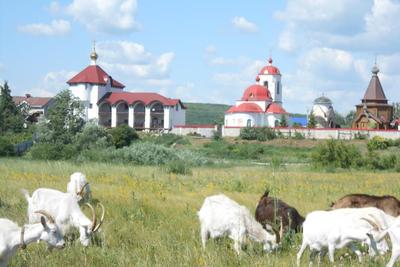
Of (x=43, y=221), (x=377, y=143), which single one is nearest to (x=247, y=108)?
(x=377, y=143)

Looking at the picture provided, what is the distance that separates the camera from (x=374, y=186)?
2431cm

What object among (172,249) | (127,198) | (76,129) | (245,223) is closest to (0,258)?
(172,249)

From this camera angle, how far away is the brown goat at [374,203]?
43.0 ft

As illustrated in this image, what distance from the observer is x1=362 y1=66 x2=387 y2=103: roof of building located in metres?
83.6

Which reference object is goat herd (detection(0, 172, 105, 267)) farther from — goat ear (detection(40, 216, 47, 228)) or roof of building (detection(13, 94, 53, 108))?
roof of building (detection(13, 94, 53, 108))

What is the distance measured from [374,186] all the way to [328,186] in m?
2.26

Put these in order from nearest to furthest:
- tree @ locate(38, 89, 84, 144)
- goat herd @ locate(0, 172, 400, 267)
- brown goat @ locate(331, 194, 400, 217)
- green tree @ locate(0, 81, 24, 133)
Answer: goat herd @ locate(0, 172, 400, 267) → brown goat @ locate(331, 194, 400, 217) → tree @ locate(38, 89, 84, 144) → green tree @ locate(0, 81, 24, 133)

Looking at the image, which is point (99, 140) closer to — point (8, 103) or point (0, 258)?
point (8, 103)

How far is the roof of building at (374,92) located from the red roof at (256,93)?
13250 mm

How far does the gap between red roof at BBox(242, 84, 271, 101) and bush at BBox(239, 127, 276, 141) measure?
13.5m

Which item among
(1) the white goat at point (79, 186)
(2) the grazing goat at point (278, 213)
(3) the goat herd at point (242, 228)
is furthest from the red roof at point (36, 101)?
(3) the goat herd at point (242, 228)

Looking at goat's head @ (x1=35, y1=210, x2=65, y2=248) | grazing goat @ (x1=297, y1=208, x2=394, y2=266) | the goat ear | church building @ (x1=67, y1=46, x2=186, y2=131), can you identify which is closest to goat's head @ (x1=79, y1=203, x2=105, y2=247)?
goat's head @ (x1=35, y1=210, x2=65, y2=248)

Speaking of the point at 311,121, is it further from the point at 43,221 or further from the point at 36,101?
the point at 43,221

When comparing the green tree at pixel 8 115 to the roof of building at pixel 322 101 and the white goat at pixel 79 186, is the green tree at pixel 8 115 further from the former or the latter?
the white goat at pixel 79 186
